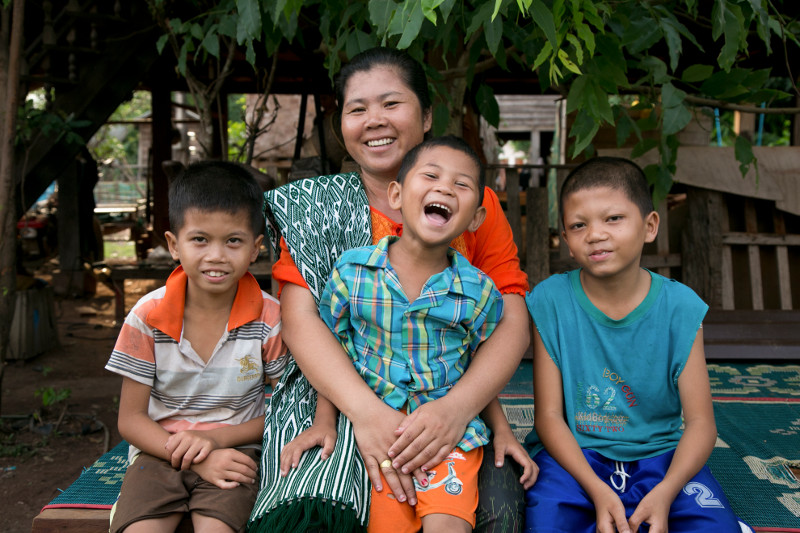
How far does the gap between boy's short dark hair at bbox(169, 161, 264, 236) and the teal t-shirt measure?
922 mm

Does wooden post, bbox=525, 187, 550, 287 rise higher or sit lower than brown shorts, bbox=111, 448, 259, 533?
higher

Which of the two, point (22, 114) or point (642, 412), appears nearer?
point (642, 412)

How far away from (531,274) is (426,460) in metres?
3.45

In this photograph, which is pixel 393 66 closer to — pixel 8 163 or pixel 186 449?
pixel 186 449

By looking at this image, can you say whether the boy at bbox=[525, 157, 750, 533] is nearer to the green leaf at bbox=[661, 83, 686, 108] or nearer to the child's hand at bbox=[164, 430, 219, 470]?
the green leaf at bbox=[661, 83, 686, 108]

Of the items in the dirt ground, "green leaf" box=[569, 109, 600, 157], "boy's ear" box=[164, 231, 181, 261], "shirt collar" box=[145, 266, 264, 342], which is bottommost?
the dirt ground

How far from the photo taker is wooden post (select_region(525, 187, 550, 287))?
4883 millimetres

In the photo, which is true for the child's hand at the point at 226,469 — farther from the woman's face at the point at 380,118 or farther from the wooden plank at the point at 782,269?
the wooden plank at the point at 782,269

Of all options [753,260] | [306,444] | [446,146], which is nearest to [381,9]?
[446,146]

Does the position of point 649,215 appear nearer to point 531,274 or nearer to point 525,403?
point 525,403

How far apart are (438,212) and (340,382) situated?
52 cm

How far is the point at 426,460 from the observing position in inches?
62.6

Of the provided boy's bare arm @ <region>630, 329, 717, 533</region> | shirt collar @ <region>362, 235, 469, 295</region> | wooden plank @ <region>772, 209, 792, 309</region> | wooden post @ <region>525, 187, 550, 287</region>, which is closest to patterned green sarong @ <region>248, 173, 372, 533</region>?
shirt collar @ <region>362, 235, 469, 295</region>

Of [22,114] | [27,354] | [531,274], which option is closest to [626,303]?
[531,274]
